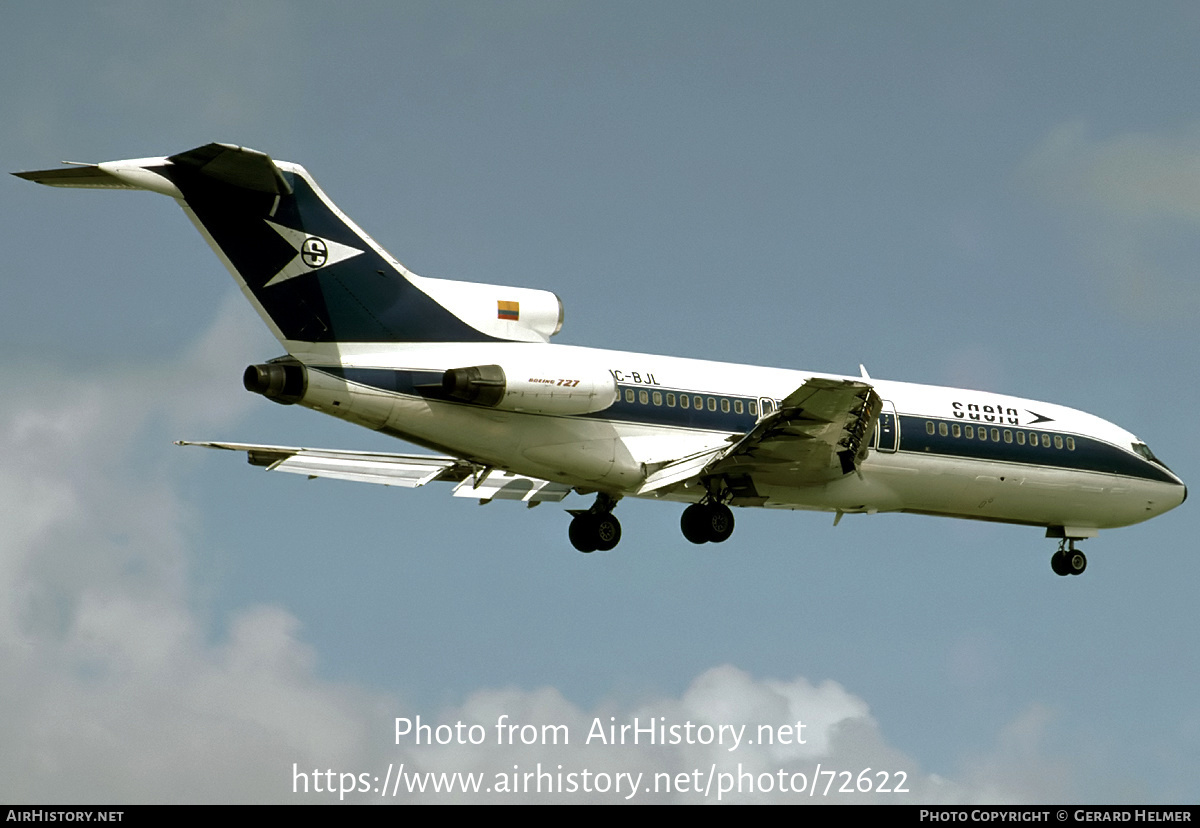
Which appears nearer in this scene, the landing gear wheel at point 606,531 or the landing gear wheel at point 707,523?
the landing gear wheel at point 707,523

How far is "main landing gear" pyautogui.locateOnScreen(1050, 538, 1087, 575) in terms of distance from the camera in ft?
108

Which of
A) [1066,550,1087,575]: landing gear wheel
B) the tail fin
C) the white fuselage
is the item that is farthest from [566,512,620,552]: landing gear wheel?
[1066,550,1087,575]: landing gear wheel

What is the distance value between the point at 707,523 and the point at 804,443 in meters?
2.40

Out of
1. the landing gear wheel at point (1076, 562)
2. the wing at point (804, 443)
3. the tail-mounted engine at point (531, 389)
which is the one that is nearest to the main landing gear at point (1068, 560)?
the landing gear wheel at point (1076, 562)

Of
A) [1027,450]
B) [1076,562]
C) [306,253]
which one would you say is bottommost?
[1076,562]

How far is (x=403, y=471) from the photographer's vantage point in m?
29.7

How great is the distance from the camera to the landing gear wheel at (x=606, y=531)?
95.1ft

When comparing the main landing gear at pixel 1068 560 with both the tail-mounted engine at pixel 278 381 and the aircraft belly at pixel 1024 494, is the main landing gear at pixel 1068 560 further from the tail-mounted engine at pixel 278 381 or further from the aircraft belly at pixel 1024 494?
the tail-mounted engine at pixel 278 381

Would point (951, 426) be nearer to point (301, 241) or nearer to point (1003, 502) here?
point (1003, 502)

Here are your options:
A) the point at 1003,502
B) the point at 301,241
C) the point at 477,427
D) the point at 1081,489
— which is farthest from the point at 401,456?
the point at 1081,489

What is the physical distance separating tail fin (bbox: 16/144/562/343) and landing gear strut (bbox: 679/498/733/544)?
4.83 meters

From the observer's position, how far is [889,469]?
1147 inches

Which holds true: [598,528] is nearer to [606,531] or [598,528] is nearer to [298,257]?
[606,531]

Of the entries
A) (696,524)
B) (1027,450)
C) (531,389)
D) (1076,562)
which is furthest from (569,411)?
(1076,562)
